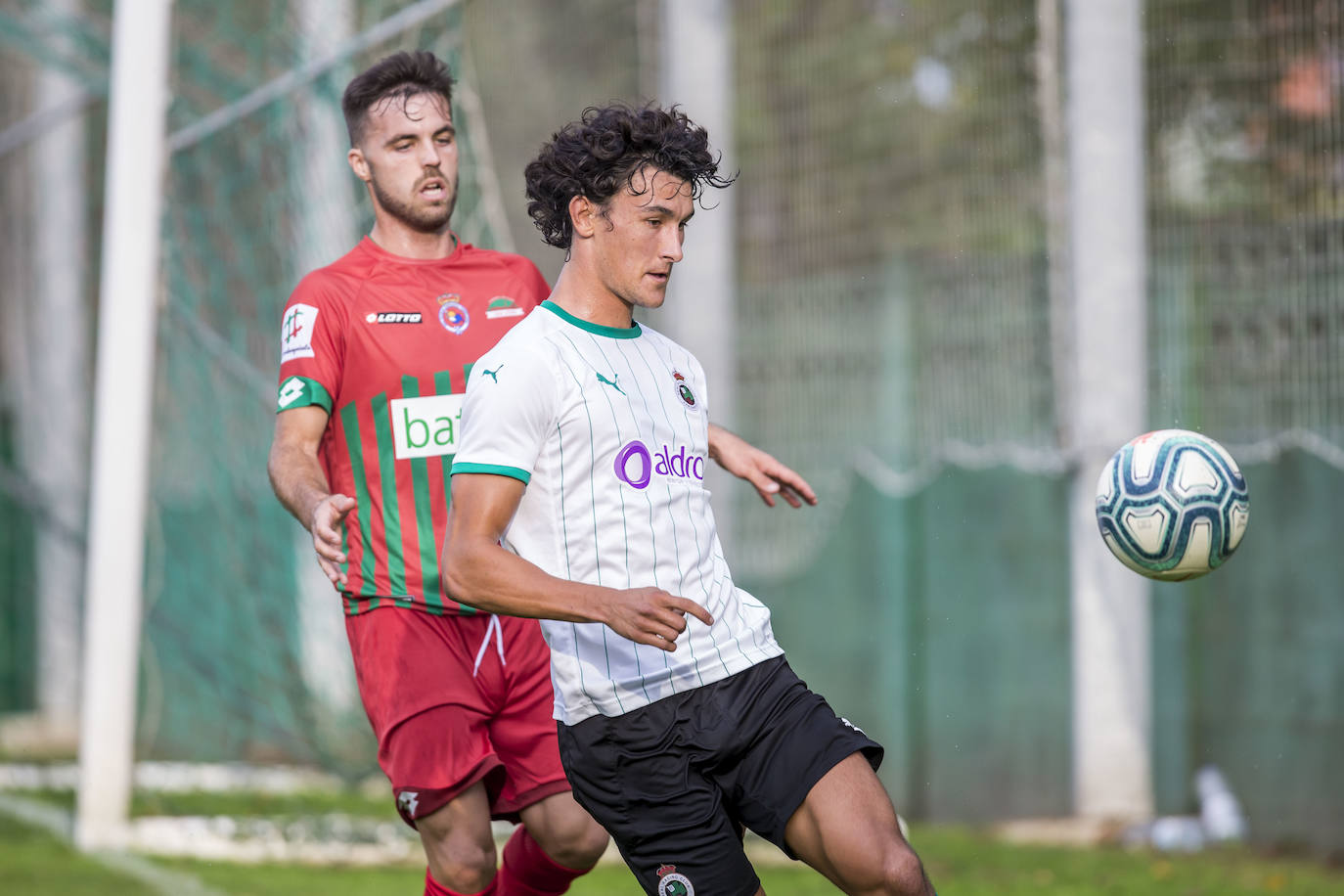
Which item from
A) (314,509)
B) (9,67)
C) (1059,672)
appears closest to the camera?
(314,509)

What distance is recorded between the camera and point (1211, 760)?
8.34 metres

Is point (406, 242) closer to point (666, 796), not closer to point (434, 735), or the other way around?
point (434, 735)

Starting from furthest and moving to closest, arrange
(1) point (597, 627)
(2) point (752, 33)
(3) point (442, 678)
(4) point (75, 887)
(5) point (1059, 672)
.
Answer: (2) point (752, 33) → (5) point (1059, 672) → (4) point (75, 887) → (3) point (442, 678) → (1) point (597, 627)

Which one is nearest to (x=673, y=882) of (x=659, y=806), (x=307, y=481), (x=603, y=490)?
(x=659, y=806)

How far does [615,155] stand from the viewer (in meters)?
3.78

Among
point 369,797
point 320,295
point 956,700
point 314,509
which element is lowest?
point 369,797

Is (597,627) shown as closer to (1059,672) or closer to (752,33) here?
(1059,672)

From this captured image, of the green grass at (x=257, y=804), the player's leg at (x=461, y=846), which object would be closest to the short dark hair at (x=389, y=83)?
the player's leg at (x=461, y=846)

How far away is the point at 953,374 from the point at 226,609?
4.52 m

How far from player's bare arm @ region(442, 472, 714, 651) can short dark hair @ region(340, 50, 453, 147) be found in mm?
1728

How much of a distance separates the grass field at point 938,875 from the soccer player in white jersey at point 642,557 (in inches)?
151

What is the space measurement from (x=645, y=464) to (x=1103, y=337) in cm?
569

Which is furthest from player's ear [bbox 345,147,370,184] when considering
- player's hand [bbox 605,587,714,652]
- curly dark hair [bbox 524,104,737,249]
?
player's hand [bbox 605,587,714,652]

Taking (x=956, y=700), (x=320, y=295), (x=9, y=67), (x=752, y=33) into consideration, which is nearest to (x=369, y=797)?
(x=956, y=700)
